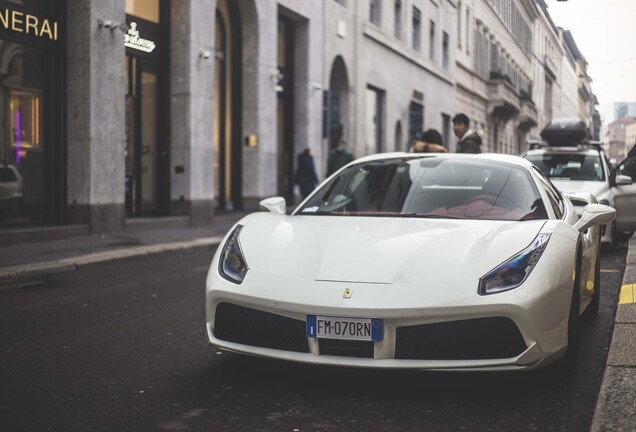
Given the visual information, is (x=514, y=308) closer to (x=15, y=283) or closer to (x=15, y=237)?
(x=15, y=283)

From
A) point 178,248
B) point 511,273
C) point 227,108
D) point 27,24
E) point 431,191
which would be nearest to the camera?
point 511,273

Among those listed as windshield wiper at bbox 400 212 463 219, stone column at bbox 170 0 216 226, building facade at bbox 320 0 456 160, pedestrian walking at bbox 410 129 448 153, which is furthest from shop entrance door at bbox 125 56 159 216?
windshield wiper at bbox 400 212 463 219

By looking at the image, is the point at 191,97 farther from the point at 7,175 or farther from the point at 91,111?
the point at 7,175

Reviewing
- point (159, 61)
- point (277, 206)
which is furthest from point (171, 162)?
point (277, 206)

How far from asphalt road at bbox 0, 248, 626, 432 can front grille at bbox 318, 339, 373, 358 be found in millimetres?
84

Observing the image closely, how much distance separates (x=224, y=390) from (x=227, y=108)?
16333 millimetres

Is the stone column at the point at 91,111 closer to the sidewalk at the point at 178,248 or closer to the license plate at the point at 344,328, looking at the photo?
the sidewalk at the point at 178,248

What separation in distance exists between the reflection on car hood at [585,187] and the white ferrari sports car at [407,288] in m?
6.44

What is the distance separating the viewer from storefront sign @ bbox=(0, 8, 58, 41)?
1270 cm

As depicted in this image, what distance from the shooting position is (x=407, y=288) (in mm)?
4129

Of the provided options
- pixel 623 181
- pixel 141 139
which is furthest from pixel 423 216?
pixel 141 139

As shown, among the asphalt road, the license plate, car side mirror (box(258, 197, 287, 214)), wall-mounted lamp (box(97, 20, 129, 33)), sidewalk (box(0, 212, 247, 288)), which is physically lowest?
the asphalt road

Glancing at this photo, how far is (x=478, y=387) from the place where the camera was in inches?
172

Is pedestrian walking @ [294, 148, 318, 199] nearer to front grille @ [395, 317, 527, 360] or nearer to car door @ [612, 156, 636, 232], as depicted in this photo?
car door @ [612, 156, 636, 232]
